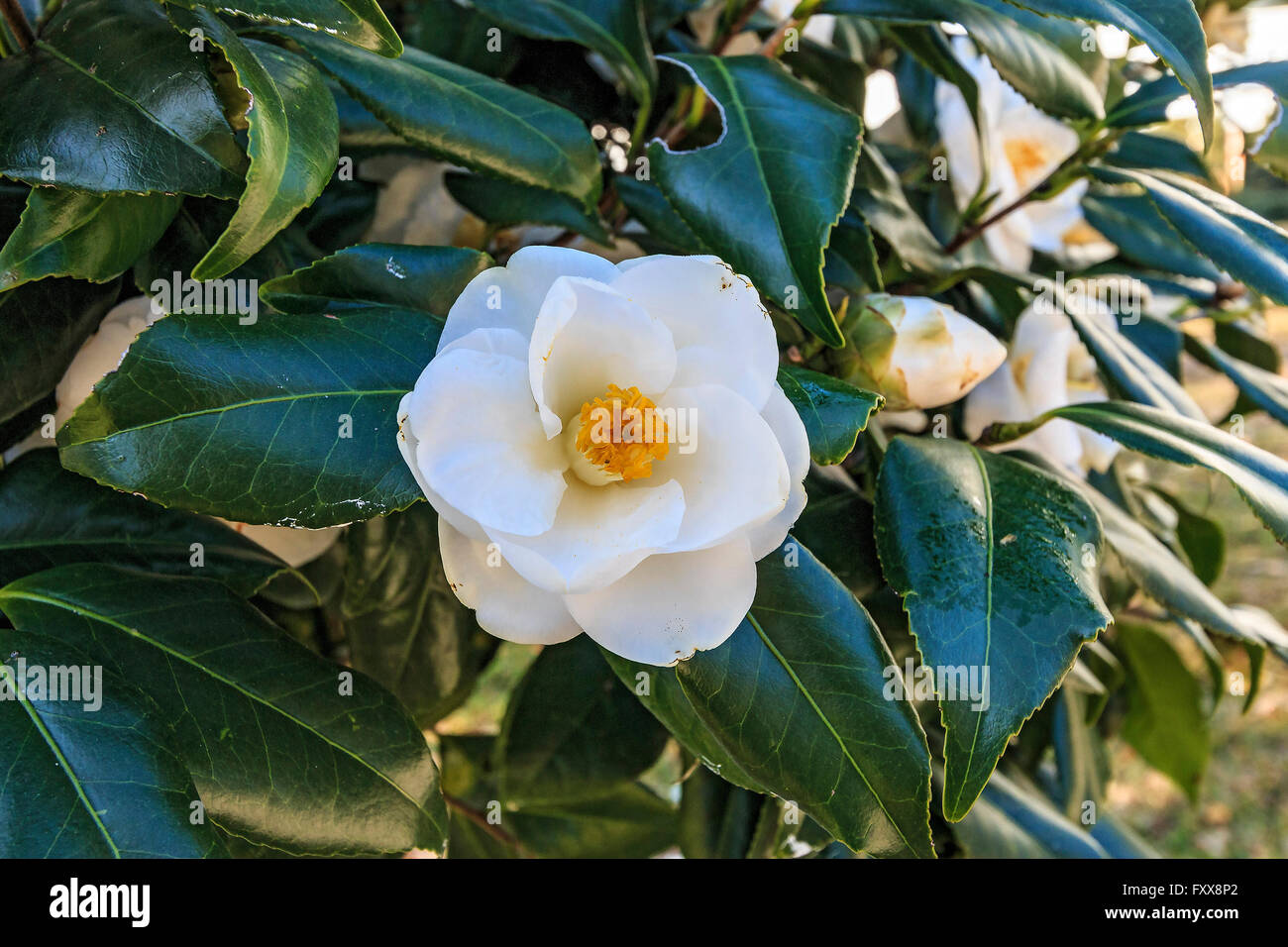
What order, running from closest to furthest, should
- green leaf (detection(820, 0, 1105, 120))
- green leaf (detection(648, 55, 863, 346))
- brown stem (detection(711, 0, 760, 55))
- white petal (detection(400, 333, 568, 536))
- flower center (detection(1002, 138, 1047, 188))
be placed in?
white petal (detection(400, 333, 568, 536)), green leaf (detection(648, 55, 863, 346)), green leaf (detection(820, 0, 1105, 120)), brown stem (detection(711, 0, 760, 55)), flower center (detection(1002, 138, 1047, 188))

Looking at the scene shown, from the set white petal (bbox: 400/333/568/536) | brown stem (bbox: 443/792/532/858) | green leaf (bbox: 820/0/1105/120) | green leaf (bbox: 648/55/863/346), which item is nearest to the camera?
white petal (bbox: 400/333/568/536)

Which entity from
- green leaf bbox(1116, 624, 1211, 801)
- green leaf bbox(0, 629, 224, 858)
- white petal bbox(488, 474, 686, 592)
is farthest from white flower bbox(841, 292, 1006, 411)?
green leaf bbox(1116, 624, 1211, 801)

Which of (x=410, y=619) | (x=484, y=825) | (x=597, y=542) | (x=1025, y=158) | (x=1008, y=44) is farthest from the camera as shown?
(x=484, y=825)

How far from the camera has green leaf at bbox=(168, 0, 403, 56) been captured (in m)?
0.46

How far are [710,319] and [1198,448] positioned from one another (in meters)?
0.31

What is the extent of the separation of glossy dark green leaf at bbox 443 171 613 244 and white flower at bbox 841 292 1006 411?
18cm

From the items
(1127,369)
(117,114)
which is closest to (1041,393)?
(1127,369)

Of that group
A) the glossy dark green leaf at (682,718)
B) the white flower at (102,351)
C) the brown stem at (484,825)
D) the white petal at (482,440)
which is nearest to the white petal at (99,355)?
the white flower at (102,351)

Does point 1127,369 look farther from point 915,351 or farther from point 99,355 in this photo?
point 99,355

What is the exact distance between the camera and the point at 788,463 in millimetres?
464

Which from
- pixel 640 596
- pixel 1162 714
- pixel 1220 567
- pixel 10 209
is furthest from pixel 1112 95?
pixel 10 209

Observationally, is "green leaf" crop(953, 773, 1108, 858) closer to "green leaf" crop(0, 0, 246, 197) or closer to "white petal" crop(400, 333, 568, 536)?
"white petal" crop(400, 333, 568, 536)

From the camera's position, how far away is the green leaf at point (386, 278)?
1.77ft

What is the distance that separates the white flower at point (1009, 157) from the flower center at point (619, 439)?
0.48 metres
